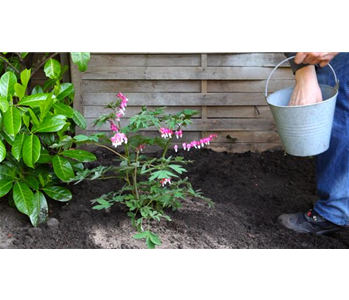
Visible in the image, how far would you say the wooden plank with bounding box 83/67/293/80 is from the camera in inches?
130

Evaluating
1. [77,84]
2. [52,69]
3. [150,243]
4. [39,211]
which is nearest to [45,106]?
[52,69]

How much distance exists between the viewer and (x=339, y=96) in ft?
7.35

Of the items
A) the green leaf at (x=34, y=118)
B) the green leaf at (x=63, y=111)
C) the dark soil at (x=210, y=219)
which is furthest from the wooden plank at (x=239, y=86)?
the green leaf at (x=34, y=118)

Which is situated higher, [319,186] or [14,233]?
[319,186]

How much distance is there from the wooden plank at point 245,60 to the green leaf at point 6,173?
4.92ft

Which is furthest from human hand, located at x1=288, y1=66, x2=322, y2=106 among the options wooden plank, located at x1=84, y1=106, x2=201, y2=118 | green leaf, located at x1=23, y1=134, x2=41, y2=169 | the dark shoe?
wooden plank, located at x1=84, y1=106, x2=201, y2=118

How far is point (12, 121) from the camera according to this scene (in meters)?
2.24

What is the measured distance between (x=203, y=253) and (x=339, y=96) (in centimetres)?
93

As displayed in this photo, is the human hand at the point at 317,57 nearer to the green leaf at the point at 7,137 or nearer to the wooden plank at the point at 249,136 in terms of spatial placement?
the green leaf at the point at 7,137

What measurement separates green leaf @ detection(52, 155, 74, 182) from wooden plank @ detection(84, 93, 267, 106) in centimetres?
95

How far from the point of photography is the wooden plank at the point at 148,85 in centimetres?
336

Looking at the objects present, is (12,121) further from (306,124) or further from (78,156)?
(306,124)
